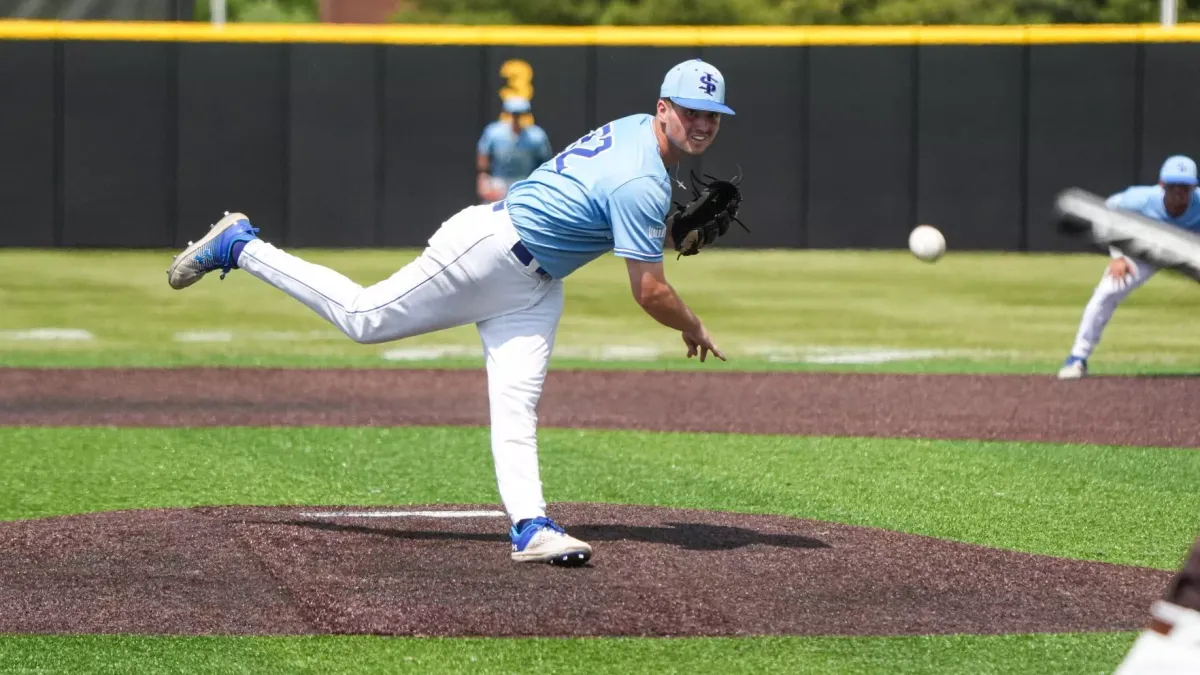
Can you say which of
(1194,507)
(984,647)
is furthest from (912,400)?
(984,647)

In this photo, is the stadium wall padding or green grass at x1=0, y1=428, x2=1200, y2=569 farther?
the stadium wall padding

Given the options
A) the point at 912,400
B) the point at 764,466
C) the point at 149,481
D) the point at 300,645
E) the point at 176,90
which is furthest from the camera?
the point at 176,90

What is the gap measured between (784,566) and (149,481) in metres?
3.27

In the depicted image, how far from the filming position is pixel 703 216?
6.29 meters

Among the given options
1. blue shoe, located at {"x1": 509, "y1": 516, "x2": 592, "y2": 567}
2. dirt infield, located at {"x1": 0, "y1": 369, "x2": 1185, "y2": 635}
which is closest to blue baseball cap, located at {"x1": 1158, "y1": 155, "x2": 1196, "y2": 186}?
dirt infield, located at {"x1": 0, "y1": 369, "x2": 1185, "y2": 635}

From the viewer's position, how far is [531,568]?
5.85 meters

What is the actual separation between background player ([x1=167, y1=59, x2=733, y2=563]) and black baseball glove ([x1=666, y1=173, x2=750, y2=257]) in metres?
0.20

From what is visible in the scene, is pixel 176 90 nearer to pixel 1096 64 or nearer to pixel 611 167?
pixel 1096 64

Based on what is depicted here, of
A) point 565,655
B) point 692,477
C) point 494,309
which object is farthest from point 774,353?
point 565,655

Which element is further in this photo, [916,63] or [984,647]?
[916,63]

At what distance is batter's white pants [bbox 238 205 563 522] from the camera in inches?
235

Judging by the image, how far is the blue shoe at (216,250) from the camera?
21.2 feet

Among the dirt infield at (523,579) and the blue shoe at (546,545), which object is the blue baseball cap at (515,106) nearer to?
the dirt infield at (523,579)

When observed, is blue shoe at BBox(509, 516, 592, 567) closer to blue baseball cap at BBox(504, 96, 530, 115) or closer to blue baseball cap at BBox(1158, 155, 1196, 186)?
blue baseball cap at BBox(1158, 155, 1196, 186)
